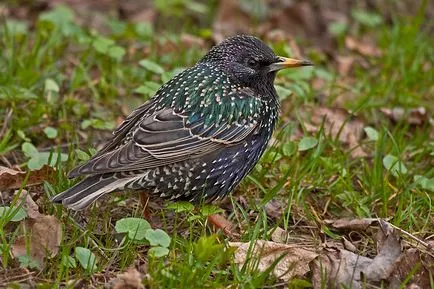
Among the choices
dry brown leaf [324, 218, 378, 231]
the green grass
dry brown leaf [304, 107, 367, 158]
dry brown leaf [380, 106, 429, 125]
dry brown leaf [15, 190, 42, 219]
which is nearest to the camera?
the green grass

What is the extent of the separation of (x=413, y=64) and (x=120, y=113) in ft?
8.62

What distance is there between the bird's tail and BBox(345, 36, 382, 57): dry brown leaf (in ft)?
12.4

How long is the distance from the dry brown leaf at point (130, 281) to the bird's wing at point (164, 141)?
736 millimetres

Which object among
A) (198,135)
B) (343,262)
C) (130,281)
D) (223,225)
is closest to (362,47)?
(198,135)

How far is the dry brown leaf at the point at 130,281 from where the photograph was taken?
392 cm

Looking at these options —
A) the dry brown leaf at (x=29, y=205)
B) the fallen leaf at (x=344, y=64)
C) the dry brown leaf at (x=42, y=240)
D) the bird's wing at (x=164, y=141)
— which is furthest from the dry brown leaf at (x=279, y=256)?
the fallen leaf at (x=344, y=64)

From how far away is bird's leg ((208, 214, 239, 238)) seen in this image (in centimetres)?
477

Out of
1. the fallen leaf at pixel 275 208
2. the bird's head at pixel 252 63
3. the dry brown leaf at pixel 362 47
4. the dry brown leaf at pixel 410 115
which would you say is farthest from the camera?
the dry brown leaf at pixel 362 47

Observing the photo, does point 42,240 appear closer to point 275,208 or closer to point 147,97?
point 275,208

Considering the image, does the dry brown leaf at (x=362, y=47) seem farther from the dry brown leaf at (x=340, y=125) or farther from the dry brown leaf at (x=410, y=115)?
the dry brown leaf at (x=340, y=125)

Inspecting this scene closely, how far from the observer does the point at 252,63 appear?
5.26 m

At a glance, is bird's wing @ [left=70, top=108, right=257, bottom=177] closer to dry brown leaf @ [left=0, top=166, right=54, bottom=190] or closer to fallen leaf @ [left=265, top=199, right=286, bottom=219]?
dry brown leaf @ [left=0, top=166, right=54, bottom=190]

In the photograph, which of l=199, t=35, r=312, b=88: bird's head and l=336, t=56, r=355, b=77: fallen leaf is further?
l=336, t=56, r=355, b=77: fallen leaf

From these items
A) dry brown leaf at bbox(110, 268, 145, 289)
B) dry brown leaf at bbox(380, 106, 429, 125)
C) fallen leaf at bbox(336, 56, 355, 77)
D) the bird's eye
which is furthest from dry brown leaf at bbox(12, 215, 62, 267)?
fallen leaf at bbox(336, 56, 355, 77)
